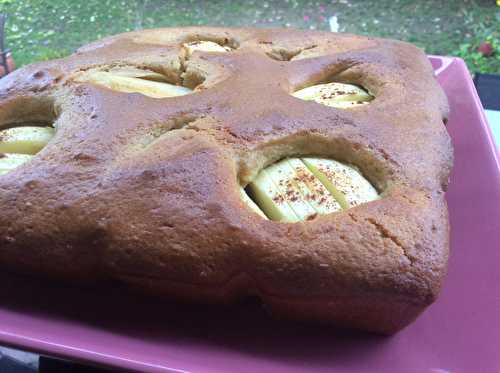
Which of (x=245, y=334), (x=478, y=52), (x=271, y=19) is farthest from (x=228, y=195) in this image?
(x=478, y=52)

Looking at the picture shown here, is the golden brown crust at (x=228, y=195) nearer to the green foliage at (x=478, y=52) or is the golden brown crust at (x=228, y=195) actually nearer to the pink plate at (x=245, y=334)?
the pink plate at (x=245, y=334)

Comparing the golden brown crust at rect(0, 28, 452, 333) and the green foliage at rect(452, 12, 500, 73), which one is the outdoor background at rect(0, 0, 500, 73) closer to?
the green foliage at rect(452, 12, 500, 73)

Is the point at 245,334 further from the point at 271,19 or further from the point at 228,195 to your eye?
the point at 271,19

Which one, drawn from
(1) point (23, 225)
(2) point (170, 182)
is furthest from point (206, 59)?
(1) point (23, 225)

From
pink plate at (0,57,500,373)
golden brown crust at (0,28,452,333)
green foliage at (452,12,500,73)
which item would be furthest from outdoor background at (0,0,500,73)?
pink plate at (0,57,500,373)

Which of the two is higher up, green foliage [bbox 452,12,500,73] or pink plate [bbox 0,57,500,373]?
green foliage [bbox 452,12,500,73]

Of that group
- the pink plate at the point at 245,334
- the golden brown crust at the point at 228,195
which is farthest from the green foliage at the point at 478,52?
the pink plate at the point at 245,334
